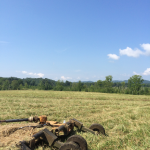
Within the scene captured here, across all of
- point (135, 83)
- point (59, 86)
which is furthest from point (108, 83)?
point (59, 86)

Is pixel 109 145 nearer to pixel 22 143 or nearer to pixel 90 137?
pixel 90 137

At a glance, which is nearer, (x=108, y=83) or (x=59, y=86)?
(x=108, y=83)

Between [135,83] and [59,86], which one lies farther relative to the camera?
→ [59,86]

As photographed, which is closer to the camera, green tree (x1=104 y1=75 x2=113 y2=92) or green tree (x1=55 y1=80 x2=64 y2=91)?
green tree (x1=104 y1=75 x2=113 y2=92)

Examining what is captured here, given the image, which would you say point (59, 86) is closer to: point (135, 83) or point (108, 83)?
point (108, 83)

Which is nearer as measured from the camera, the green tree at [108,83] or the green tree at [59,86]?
the green tree at [108,83]

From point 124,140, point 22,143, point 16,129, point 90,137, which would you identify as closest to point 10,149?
point 22,143

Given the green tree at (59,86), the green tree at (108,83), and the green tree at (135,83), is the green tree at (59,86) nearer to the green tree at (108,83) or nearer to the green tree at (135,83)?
the green tree at (108,83)

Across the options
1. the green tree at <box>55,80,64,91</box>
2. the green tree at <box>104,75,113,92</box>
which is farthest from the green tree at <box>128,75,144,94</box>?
the green tree at <box>55,80,64,91</box>

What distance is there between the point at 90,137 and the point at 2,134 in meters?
2.78

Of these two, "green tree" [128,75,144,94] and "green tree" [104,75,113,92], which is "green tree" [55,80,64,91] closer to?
"green tree" [104,75,113,92]

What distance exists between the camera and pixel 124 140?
4316 mm

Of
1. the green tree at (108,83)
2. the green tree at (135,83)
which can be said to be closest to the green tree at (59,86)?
the green tree at (108,83)

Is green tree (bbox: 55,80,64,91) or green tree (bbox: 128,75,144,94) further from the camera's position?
green tree (bbox: 55,80,64,91)
